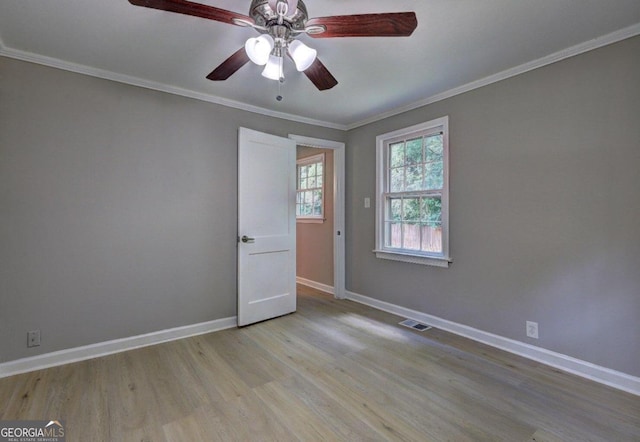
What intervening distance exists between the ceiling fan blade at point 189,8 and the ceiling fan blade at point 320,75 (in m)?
0.48

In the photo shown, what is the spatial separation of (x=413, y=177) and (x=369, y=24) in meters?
2.24

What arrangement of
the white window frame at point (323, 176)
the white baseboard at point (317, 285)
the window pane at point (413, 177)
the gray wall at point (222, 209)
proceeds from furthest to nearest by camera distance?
the white window frame at point (323, 176)
the white baseboard at point (317, 285)
the window pane at point (413, 177)
the gray wall at point (222, 209)

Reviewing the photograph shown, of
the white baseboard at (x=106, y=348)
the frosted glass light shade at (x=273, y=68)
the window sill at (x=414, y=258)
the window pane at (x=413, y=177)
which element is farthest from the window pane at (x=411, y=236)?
the frosted glass light shade at (x=273, y=68)

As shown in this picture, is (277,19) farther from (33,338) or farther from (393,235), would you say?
(33,338)

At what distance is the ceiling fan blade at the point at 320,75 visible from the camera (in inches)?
72.7

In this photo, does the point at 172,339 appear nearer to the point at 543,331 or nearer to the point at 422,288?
the point at 422,288

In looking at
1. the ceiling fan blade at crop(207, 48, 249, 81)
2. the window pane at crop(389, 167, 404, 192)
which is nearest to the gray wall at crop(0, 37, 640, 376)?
the window pane at crop(389, 167, 404, 192)

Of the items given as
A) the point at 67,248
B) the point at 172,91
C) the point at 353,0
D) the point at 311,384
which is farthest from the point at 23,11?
the point at 311,384

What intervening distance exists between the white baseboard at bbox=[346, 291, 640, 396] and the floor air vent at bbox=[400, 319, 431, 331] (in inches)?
2.3

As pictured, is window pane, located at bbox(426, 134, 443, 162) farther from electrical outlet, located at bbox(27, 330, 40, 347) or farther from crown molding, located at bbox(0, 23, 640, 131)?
electrical outlet, located at bbox(27, 330, 40, 347)

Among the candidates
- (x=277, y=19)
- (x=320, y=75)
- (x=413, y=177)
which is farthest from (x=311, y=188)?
(x=277, y=19)

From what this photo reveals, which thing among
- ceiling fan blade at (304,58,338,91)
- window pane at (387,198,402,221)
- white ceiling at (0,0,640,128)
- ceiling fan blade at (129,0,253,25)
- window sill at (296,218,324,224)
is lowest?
window sill at (296,218,324,224)

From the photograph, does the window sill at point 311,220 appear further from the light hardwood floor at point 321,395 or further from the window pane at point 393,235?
the light hardwood floor at point 321,395

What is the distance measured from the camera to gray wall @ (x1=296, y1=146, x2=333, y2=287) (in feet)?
15.2
